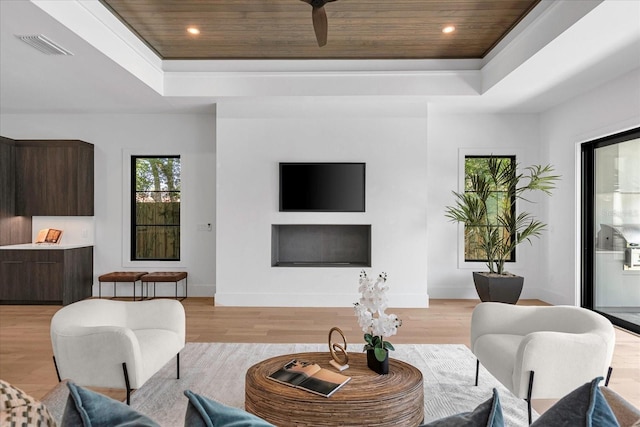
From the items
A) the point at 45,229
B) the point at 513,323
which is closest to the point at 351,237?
the point at 513,323

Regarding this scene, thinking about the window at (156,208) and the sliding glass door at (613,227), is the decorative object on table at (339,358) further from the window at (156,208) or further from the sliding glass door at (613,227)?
the window at (156,208)

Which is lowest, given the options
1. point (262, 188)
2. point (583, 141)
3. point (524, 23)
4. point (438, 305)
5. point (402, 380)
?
point (438, 305)

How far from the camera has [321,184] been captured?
5.78 meters

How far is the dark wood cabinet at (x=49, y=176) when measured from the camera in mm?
5961

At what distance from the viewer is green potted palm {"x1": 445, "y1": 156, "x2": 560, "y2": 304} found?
5324 millimetres

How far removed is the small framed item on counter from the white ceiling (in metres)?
1.76

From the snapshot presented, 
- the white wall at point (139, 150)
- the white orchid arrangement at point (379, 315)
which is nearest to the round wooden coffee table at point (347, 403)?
the white orchid arrangement at point (379, 315)

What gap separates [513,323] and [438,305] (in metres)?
2.85

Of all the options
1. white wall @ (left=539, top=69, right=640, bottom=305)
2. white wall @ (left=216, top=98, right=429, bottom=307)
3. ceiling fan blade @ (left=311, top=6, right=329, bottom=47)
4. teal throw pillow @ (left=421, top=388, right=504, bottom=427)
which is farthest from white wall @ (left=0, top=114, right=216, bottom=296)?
teal throw pillow @ (left=421, top=388, right=504, bottom=427)

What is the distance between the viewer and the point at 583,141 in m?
5.16

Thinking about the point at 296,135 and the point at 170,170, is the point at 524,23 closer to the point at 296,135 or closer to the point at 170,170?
the point at 296,135

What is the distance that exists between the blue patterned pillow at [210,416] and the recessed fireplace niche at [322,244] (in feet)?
17.4

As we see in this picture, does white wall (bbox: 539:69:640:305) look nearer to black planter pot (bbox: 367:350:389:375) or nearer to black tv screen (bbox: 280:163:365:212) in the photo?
black tv screen (bbox: 280:163:365:212)

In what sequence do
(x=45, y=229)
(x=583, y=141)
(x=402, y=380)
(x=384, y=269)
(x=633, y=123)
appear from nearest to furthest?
(x=402, y=380) → (x=633, y=123) → (x=583, y=141) → (x=384, y=269) → (x=45, y=229)
